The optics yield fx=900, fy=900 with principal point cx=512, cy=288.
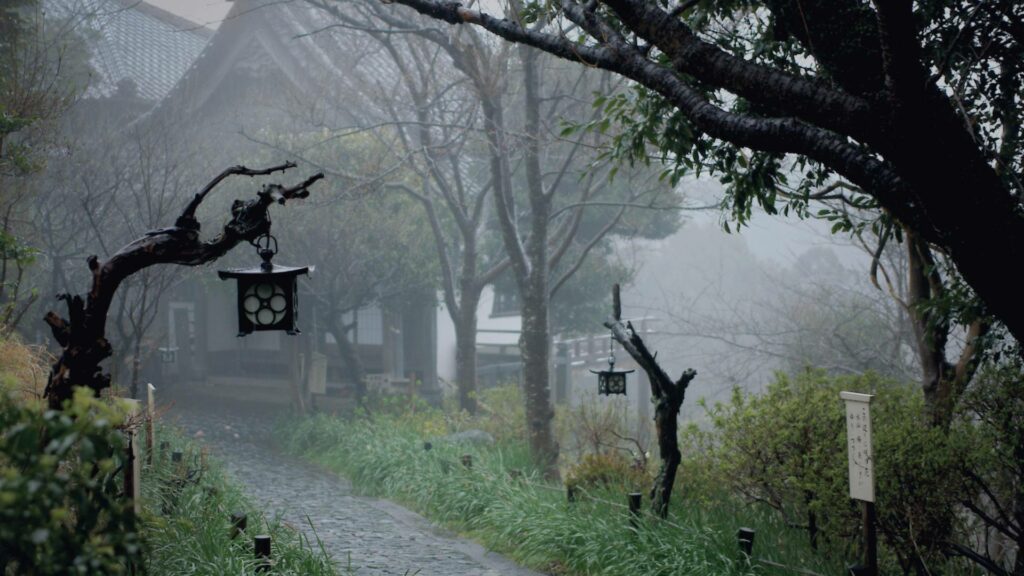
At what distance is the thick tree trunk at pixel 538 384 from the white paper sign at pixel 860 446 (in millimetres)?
6545

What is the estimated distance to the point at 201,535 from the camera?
6238 millimetres

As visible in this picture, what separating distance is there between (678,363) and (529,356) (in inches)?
940

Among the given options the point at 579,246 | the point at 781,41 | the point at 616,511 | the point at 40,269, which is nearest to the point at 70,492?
the point at 781,41

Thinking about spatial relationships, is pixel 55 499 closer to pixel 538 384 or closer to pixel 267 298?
pixel 267 298

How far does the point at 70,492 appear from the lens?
2400 millimetres

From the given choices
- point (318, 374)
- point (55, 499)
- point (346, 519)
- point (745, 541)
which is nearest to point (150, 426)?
point (346, 519)

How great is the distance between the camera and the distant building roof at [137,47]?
17844mm

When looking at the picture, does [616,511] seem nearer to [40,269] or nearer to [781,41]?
[781,41]

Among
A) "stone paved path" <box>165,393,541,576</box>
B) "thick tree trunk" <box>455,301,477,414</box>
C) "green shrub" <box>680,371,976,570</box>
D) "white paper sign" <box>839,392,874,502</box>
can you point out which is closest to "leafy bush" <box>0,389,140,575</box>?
"white paper sign" <box>839,392,874,502</box>

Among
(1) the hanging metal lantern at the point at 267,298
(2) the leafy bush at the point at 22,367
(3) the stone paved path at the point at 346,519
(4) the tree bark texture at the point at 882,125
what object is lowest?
(3) the stone paved path at the point at 346,519

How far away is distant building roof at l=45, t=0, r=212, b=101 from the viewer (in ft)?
58.5

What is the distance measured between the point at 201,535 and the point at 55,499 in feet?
13.5

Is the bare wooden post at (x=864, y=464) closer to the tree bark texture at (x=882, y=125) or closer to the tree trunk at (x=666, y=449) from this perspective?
the tree bark texture at (x=882, y=125)

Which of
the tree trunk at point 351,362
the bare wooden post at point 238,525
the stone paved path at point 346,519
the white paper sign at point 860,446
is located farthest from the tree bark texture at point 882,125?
the tree trunk at point 351,362
